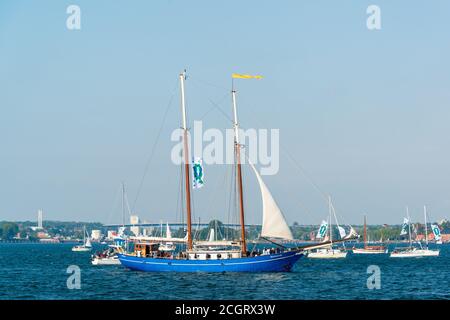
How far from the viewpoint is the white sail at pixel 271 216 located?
81.1 m

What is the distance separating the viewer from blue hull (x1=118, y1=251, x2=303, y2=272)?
260 ft

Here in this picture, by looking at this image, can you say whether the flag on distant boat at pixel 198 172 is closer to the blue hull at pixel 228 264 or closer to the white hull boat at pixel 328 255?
the blue hull at pixel 228 264

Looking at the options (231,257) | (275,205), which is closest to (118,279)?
(231,257)

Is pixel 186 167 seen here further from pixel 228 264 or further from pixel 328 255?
pixel 328 255

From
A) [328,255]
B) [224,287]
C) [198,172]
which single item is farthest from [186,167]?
[328,255]

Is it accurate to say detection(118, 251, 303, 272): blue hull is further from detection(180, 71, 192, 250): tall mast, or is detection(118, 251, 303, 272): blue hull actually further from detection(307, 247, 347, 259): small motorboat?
detection(307, 247, 347, 259): small motorboat

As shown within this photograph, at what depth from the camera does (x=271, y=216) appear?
81125mm

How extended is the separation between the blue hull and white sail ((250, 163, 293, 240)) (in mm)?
2315

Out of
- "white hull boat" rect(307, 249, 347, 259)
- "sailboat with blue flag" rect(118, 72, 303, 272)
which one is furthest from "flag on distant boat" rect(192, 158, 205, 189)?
"white hull boat" rect(307, 249, 347, 259)

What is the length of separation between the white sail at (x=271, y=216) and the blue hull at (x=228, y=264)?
2315mm

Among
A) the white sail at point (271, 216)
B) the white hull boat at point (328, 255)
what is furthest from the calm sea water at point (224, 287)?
the white hull boat at point (328, 255)
